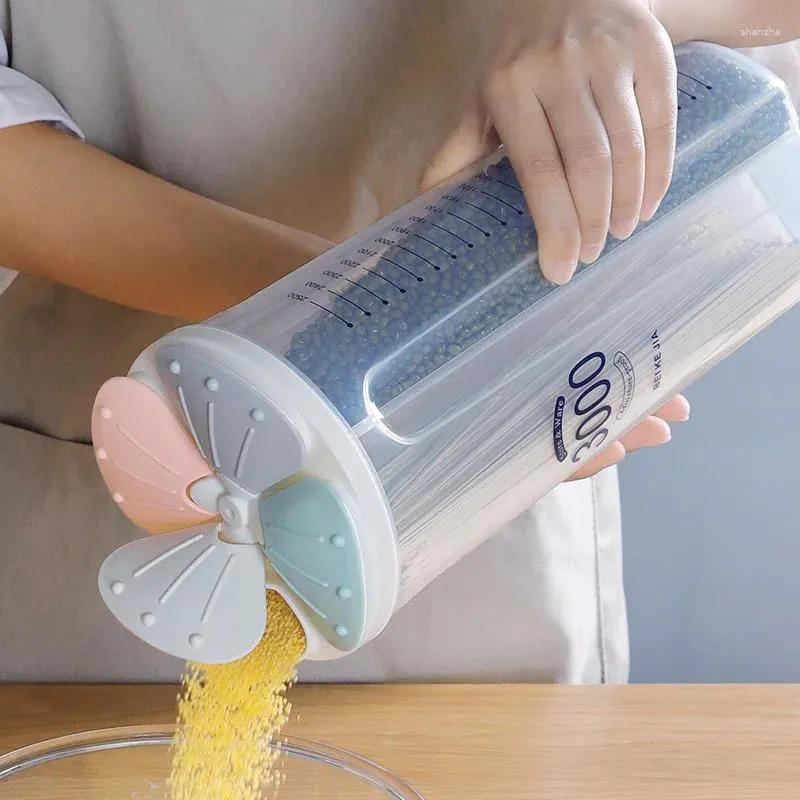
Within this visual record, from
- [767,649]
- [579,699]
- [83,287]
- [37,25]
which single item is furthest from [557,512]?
[767,649]

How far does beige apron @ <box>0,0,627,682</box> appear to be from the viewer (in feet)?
2.60

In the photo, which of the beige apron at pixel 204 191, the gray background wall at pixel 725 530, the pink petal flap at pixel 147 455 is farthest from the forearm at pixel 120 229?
the gray background wall at pixel 725 530

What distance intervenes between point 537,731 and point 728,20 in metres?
0.46

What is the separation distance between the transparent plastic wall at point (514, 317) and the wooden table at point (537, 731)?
0.22 meters

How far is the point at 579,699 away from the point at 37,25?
0.59 m

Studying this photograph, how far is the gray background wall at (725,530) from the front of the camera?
147cm

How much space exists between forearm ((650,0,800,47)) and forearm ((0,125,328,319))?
0.80 ft

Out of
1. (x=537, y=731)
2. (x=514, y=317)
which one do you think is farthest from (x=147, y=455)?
(x=537, y=731)

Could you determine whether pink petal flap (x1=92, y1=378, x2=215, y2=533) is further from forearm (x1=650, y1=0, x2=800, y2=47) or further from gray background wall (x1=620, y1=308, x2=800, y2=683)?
gray background wall (x1=620, y1=308, x2=800, y2=683)

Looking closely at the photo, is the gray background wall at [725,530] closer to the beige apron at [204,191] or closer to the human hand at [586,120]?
the beige apron at [204,191]

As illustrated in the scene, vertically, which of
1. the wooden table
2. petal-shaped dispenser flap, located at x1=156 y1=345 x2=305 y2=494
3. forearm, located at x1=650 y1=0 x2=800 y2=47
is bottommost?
the wooden table

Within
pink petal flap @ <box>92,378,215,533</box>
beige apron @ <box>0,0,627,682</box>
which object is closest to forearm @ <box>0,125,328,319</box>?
beige apron @ <box>0,0,627,682</box>

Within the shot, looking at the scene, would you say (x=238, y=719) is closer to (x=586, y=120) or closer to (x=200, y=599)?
(x=200, y=599)

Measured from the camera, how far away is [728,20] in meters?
0.69
